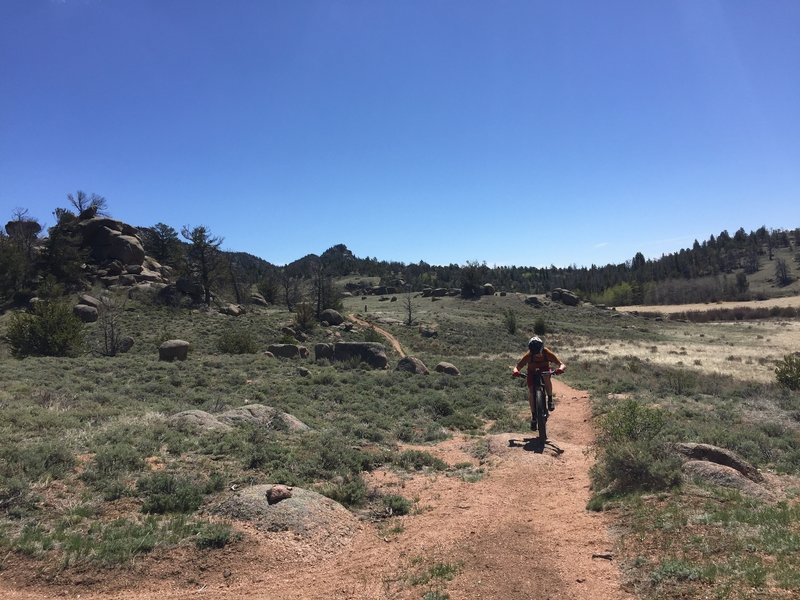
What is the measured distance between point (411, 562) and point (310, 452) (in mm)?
4464

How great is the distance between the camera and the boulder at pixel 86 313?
1565 inches

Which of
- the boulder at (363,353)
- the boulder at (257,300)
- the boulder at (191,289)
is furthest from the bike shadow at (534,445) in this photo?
the boulder at (257,300)

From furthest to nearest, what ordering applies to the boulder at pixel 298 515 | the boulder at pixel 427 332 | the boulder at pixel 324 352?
the boulder at pixel 427 332 → the boulder at pixel 324 352 → the boulder at pixel 298 515

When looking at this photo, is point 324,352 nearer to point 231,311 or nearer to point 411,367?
point 411,367

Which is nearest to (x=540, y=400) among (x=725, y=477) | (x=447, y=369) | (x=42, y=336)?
(x=725, y=477)

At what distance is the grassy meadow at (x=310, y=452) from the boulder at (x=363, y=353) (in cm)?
181

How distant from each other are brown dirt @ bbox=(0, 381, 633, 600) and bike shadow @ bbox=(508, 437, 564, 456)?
228cm

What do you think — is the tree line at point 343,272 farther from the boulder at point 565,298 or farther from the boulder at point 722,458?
the boulder at point 722,458

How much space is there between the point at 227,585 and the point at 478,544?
3067mm

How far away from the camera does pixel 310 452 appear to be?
9.59m

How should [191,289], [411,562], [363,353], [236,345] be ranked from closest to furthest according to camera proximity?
[411,562]
[363,353]
[236,345]
[191,289]

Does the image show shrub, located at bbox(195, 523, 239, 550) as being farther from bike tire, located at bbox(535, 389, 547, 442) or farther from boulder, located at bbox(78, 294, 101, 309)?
boulder, located at bbox(78, 294, 101, 309)

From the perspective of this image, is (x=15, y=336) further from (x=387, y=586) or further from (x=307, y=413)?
(x=387, y=586)

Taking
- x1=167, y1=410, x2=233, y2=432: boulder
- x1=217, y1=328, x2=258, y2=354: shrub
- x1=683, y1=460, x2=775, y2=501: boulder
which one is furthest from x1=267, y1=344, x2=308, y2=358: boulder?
x1=683, y1=460, x2=775, y2=501: boulder
